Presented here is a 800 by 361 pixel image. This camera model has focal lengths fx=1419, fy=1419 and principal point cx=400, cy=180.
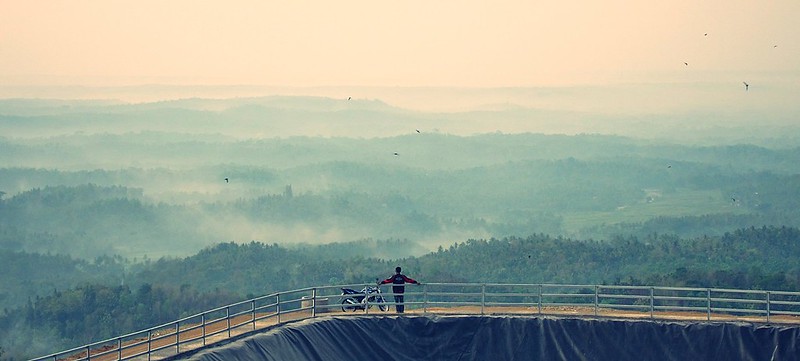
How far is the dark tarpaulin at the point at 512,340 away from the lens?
1750 inches

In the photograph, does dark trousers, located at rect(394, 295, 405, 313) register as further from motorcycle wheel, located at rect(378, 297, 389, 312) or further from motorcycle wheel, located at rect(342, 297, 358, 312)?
motorcycle wheel, located at rect(342, 297, 358, 312)

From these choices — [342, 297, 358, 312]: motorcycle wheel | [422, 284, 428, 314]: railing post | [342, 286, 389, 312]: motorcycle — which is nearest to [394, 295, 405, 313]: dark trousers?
[342, 286, 389, 312]: motorcycle

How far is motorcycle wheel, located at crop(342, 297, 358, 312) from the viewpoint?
157 ft

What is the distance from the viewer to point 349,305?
157ft

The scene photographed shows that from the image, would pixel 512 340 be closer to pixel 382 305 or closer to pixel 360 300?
pixel 382 305

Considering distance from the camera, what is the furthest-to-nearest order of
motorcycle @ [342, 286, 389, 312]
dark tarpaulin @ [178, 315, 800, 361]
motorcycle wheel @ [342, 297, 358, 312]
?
1. motorcycle @ [342, 286, 389, 312]
2. motorcycle wheel @ [342, 297, 358, 312]
3. dark tarpaulin @ [178, 315, 800, 361]

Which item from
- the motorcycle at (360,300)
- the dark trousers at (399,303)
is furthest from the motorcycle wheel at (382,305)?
the dark trousers at (399,303)

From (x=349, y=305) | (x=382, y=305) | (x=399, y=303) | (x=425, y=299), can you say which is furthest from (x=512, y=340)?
(x=349, y=305)

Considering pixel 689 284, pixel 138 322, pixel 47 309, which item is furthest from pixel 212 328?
pixel 47 309

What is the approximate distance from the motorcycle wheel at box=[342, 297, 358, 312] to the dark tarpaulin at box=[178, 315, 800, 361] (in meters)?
0.49

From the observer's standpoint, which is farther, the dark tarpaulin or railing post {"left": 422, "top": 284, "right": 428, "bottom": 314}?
railing post {"left": 422, "top": 284, "right": 428, "bottom": 314}

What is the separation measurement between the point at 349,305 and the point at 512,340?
5578 millimetres

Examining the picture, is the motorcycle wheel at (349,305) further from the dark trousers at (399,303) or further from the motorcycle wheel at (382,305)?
the dark trousers at (399,303)

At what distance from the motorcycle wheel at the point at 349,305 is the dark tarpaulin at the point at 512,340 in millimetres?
495
